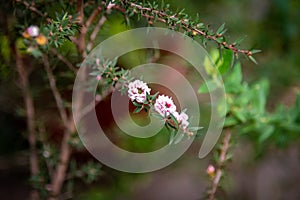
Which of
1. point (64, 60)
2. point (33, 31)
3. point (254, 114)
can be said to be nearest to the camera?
point (33, 31)

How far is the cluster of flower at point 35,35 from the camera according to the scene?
675mm

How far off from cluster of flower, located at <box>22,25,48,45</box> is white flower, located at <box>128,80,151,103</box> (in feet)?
0.56

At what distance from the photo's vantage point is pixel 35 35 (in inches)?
27.1

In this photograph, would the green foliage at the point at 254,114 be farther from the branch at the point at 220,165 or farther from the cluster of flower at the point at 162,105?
the cluster of flower at the point at 162,105

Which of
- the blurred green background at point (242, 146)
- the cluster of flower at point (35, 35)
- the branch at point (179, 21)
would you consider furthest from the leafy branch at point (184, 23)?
the blurred green background at point (242, 146)

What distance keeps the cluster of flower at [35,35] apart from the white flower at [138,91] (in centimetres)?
17

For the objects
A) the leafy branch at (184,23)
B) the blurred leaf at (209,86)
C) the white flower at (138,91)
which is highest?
the blurred leaf at (209,86)

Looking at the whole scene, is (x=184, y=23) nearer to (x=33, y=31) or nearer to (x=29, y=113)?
(x=33, y=31)

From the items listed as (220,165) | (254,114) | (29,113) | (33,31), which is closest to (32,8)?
(33,31)

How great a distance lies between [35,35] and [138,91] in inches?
8.4

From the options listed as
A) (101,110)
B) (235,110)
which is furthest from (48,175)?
(235,110)

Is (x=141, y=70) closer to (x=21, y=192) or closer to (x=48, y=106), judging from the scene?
(x=48, y=106)

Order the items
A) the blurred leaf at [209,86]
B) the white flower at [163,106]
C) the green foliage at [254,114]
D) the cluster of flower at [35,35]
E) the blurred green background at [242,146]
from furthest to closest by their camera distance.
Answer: the blurred green background at [242,146], the green foliage at [254,114], the blurred leaf at [209,86], the cluster of flower at [35,35], the white flower at [163,106]

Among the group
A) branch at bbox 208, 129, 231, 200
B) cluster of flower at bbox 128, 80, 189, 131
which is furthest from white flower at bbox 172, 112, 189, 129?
branch at bbox 208, 129, 231, 200
